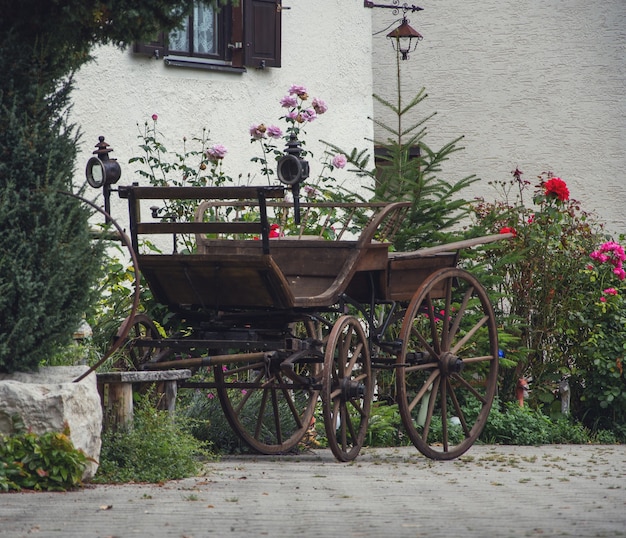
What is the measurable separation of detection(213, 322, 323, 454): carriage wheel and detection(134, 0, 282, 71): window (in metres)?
3.61

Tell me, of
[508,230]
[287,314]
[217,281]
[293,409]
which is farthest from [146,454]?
[508,230]

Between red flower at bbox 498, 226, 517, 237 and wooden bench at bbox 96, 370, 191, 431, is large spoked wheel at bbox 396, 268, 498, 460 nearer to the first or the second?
red flower at bbox 498, 226, 517, 237

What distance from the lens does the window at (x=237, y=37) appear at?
39.0ft

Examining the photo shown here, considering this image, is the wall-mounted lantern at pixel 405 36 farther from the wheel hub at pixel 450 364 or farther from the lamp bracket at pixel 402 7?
the wheel hub at pixel 450 364

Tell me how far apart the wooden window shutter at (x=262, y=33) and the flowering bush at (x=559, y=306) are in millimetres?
2575

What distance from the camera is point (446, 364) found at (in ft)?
27.7

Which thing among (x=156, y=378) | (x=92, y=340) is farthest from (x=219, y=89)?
(x=156, y=378)

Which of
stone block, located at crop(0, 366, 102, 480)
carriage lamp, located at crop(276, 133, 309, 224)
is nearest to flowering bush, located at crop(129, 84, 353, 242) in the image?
carriage lamp, located at crop(276, 133, 309, 224)

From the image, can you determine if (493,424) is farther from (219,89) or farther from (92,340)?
(219,89)

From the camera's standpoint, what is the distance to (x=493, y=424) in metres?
10.1

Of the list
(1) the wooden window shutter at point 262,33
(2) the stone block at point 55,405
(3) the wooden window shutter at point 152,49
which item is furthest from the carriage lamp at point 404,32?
(2) the stone block at point 55,405

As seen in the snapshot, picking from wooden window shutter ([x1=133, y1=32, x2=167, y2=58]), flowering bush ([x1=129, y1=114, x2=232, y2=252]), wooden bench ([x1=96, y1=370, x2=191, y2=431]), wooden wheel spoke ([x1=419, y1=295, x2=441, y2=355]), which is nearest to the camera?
wooden bench ([x1=96, y1=370, x2=191, y2=431])

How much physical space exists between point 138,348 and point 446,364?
2023 mm

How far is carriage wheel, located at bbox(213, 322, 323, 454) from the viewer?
26.3 feet
